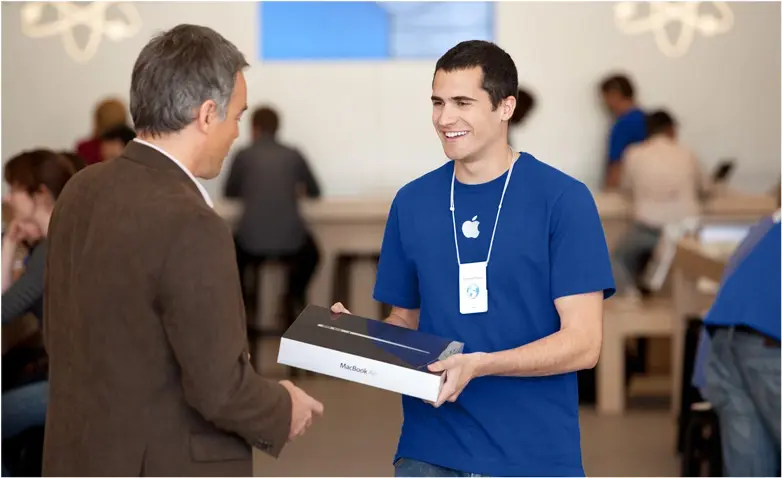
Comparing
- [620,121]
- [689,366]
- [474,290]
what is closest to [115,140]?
Result: [689,366]

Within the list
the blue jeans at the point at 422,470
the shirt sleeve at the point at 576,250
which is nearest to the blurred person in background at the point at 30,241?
the blue jeans at the point at 422,470

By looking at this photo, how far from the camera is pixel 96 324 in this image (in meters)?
A: 1.79

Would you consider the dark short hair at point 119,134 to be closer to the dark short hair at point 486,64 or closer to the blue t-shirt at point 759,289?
the blue t-shirt at point 759,289

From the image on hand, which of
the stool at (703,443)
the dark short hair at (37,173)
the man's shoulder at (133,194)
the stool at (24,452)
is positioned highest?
the man's shoulder at (133,194)

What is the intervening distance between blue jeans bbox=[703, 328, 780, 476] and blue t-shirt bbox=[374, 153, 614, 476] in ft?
5.27

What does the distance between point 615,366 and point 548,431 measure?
383 centimetres

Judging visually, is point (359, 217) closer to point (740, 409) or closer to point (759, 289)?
point (740, 409)

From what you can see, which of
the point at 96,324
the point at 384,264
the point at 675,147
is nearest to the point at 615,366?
the point at 675,147

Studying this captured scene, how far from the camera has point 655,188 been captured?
697 centimetres

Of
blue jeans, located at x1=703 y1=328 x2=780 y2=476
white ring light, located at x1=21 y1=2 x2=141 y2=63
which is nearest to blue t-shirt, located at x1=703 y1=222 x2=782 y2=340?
blue jeans, located at x1=703 y1=328 x2=780 y2=476

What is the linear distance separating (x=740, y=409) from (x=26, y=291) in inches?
92.0

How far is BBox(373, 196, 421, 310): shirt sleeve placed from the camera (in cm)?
238

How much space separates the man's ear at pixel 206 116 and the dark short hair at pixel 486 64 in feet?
1.80

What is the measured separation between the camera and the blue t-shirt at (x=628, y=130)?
308 inches
